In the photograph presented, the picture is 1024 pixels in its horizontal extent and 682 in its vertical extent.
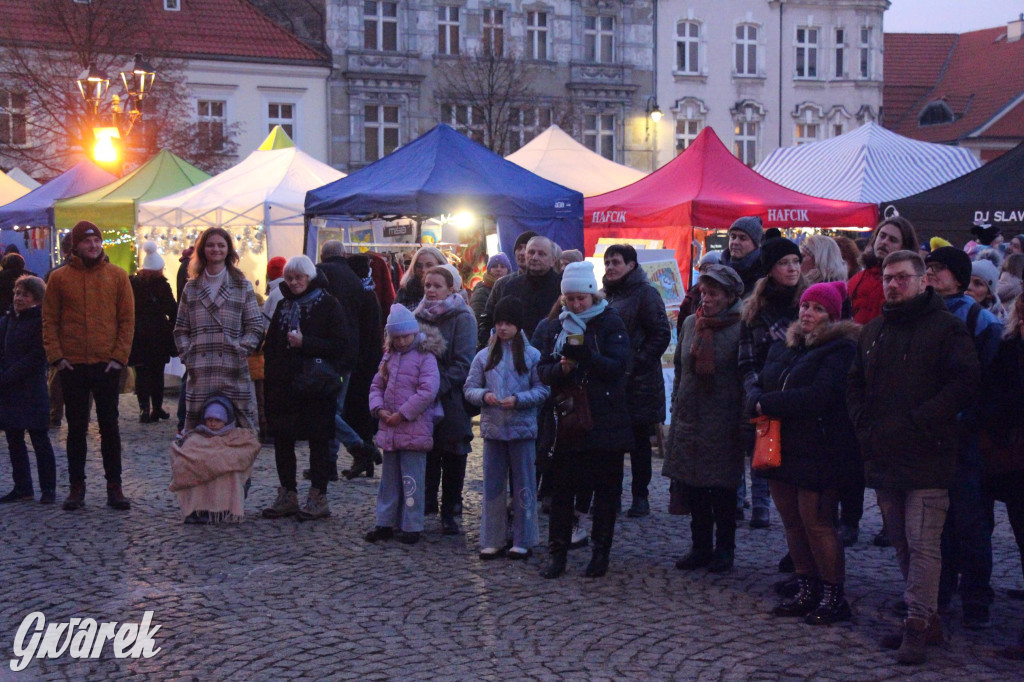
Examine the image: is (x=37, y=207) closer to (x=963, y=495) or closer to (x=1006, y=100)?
(x=963, y=495)

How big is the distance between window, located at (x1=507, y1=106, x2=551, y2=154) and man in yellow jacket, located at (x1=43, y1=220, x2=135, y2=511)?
100ft

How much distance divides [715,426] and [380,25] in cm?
3415

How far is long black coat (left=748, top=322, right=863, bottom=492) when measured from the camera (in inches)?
227

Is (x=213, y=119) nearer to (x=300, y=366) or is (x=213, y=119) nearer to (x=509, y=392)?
(x=300, y=366)

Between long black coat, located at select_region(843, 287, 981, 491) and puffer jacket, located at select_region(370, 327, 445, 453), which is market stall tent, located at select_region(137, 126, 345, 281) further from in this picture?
long black coat, located at select_region(843, 287, 981, 491)

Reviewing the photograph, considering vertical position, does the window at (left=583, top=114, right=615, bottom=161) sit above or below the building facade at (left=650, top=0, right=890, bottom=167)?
below

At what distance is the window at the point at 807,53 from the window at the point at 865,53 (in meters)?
1.70

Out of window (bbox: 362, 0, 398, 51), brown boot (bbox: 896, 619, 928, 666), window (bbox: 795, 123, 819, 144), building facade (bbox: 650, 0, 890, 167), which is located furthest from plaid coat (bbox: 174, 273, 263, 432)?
window (bbox: 795, 123, 819, 144)

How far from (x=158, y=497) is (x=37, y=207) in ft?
40.7

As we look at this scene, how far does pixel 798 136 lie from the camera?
44.1 metres

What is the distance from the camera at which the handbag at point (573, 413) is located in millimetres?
6645

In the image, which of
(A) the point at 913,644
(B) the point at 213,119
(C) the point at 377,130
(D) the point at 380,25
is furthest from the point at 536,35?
(A) the point at 913,644

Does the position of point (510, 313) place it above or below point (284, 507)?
above

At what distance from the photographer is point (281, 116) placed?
38125mm
